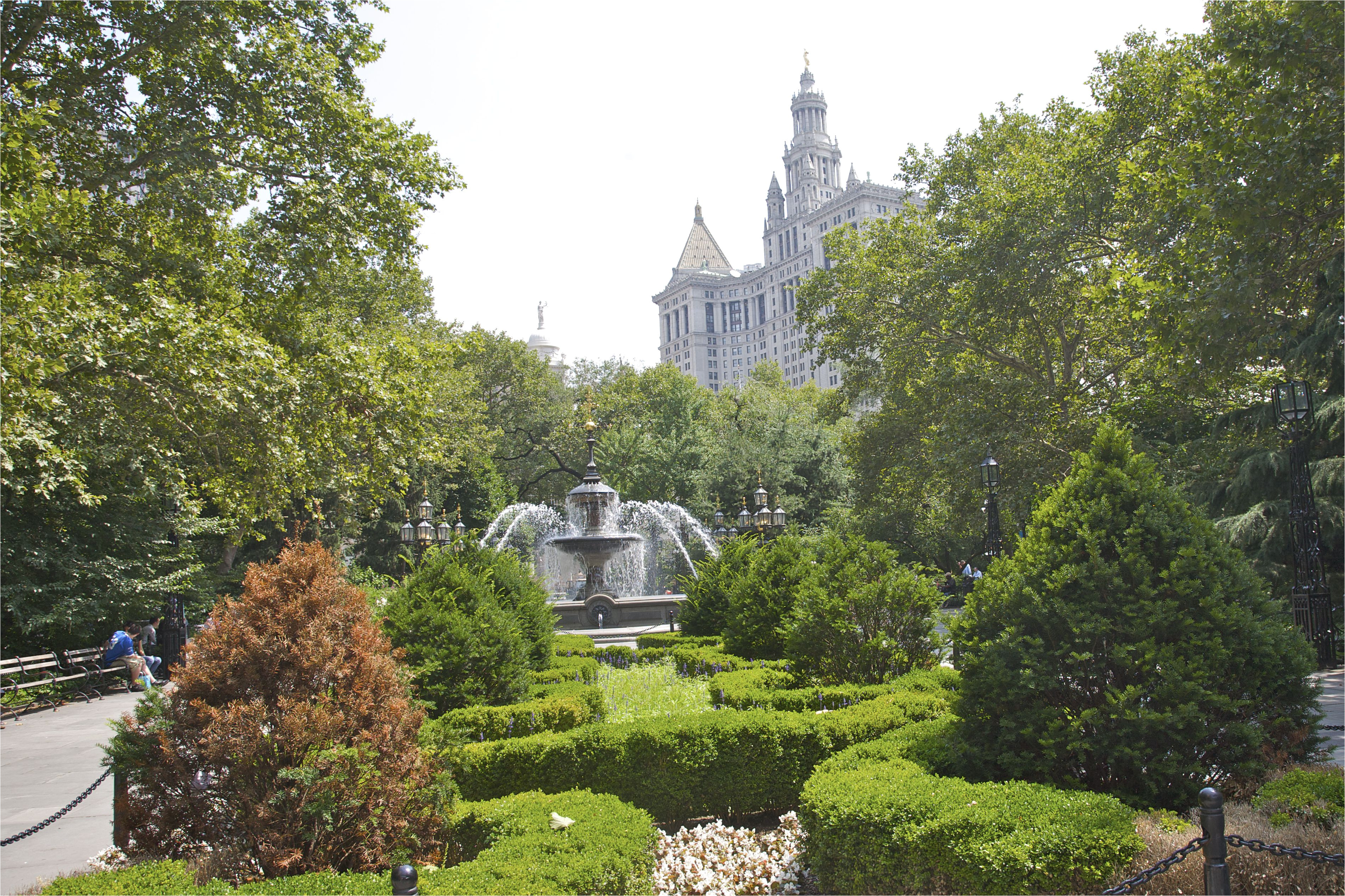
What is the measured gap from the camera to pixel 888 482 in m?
27.0

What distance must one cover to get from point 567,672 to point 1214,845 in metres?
7.15

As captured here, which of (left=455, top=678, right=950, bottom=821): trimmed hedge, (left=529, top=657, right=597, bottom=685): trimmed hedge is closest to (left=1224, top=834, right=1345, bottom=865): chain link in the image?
(left=455, top=678, right=950, bottom=821): trimmed hedge

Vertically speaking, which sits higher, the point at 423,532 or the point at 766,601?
the point at 423,532

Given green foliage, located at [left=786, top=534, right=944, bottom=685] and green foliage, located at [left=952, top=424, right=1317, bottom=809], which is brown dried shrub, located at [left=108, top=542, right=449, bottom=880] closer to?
green foliage, located at [left=952, top=424, right=1317, bottom=809]

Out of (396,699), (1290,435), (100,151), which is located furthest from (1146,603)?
(100,151)

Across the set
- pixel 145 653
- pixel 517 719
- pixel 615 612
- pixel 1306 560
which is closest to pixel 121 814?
pixel 517 719

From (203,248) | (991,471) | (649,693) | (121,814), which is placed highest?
(203,248)

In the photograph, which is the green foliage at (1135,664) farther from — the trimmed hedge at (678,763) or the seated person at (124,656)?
the seated person at (124,656)

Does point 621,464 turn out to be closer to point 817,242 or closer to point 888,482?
point 888,482

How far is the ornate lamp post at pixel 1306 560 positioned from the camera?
1204 cm

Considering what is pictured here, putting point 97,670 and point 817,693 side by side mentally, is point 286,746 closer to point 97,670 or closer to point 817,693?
point 817,693

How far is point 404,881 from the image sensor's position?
3.09 metres

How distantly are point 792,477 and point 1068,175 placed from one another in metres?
21.6

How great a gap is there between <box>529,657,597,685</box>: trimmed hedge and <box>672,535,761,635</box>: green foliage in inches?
153
